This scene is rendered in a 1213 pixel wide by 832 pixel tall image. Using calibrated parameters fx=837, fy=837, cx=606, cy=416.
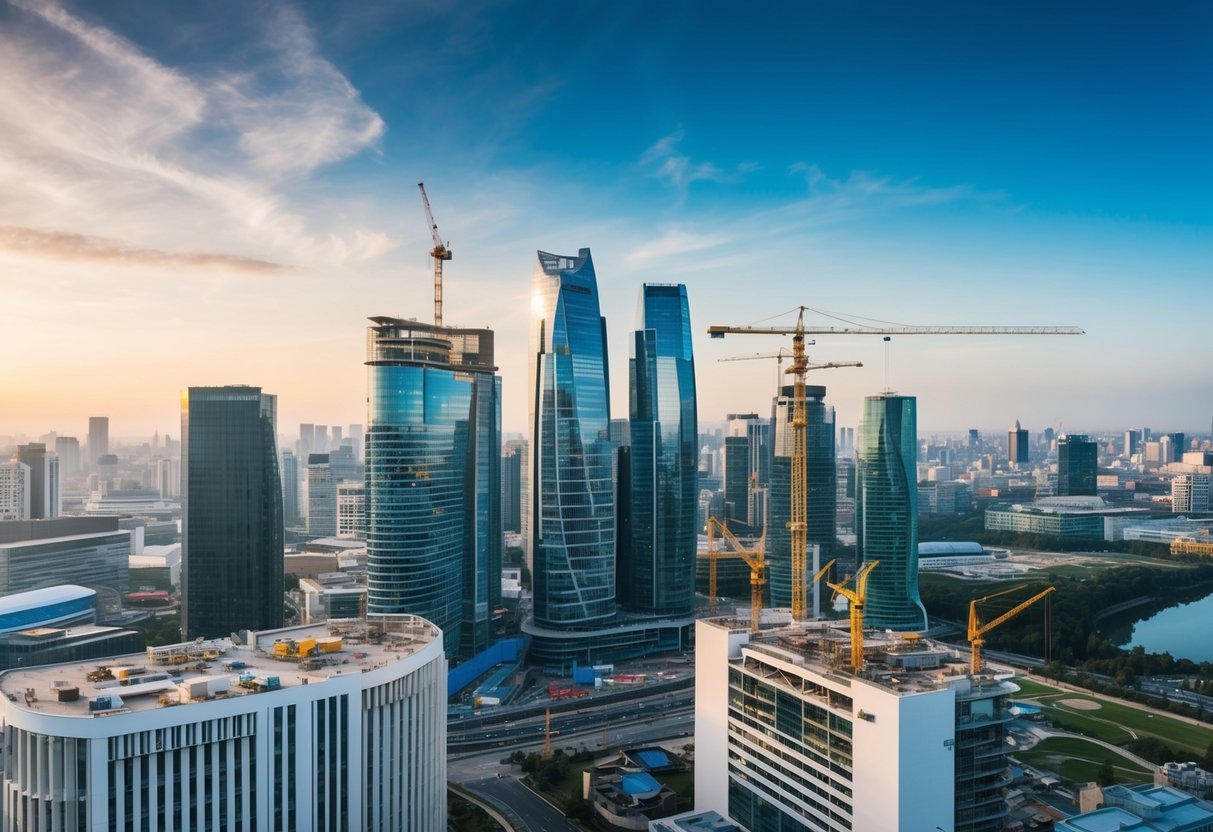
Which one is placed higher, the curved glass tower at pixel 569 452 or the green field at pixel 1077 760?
the curved glass tower at pixel 569 452

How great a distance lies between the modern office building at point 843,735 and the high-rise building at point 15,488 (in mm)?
51225

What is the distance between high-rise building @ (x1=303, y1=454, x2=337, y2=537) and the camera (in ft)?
243

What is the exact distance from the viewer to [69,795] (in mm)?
11719

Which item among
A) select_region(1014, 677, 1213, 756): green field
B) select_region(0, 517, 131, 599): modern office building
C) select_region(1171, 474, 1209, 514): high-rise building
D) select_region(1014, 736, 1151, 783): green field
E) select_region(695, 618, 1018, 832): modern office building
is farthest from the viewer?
select_region(1171, 474, 1209, 514): high-rise building

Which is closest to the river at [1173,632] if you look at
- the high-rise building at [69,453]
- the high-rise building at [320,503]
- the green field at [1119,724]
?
the green field at [1119,724]

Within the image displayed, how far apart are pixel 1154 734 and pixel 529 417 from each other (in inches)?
1007

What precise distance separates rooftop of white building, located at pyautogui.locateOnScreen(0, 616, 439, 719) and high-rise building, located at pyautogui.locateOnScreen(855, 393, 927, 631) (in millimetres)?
28050

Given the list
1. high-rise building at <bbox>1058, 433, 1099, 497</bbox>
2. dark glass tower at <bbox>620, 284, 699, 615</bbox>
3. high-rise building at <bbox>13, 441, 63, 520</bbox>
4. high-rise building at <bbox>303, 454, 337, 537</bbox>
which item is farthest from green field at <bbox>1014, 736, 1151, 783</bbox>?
high-rise building at <bbox>303, 454, 337, 537</bbox>

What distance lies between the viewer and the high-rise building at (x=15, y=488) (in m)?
52.6

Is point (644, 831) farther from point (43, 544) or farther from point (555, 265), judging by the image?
point (43, 544)

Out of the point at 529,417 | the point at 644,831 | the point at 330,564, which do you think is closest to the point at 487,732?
the point at 644,831

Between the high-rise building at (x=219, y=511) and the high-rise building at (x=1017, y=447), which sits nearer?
the high-rise building at (x=219, y=511)

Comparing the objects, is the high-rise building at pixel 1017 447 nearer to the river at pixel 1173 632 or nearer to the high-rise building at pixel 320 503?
the river at pixel 1173 632

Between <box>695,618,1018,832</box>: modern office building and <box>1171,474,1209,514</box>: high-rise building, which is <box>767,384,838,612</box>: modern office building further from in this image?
<box>1171,474,1209,514</box>: high-rise building
